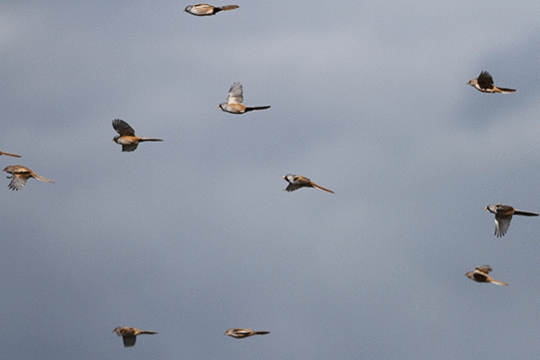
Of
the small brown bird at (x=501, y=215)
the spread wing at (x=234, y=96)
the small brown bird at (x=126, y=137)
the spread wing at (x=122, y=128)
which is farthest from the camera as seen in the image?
the spread wing at (x=234, y=96)

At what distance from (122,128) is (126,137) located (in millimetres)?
847

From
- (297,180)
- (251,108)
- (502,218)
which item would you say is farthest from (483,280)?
(251,108)

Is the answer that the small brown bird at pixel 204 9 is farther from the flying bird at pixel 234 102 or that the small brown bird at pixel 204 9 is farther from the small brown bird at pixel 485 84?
the small brown bird at pixel 485 84

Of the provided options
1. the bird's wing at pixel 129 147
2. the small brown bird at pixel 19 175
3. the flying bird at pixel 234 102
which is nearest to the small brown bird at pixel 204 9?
the flying bird at pixel 234 102

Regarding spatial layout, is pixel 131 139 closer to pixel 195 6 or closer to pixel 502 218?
pixel 195 6

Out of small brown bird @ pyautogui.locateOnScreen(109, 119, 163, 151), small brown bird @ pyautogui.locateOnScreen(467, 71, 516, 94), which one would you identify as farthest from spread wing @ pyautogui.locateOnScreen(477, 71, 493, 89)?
small brown bird @ pyautogui.locateOnScreen(109, 119, 163, 151)

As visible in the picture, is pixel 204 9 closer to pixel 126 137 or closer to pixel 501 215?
pixel 126 137

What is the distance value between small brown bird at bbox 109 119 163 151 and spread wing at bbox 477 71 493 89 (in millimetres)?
28807

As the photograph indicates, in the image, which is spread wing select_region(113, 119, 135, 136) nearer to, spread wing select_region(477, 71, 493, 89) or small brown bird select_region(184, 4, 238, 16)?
small brown bird select_region(184, 4, 238, 16)

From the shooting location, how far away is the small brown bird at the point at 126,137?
7511cm

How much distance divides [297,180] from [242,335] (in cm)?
1312

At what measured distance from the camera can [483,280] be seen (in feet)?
226

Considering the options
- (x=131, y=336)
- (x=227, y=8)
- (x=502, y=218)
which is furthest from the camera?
(x=227, y=8)

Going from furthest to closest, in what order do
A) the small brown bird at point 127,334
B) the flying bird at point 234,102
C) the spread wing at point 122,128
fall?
the flying bird at point 234,102 → the spread wing at point 122,128 → the small brown bird at point 127,334
